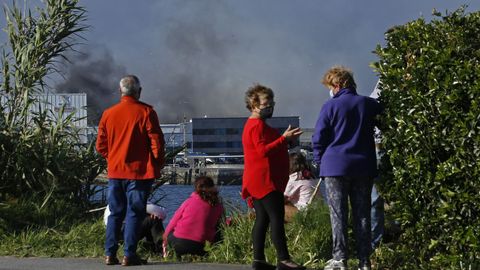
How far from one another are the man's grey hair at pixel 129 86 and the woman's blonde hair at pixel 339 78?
5.70 feet

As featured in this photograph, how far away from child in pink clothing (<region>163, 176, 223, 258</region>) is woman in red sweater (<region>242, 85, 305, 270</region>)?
1.41 m

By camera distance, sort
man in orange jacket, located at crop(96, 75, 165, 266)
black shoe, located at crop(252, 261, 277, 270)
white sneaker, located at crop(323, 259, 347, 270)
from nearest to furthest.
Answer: white sneaker, located at crop(323, 259, 347, 270)
black shoe, located at crop(252, 261, 277, 270)
man in orange jacket, located at crop(96, 75, 165, 266)

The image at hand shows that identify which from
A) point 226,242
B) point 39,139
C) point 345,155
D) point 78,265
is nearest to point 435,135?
point 345,155

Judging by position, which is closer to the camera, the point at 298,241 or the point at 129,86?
the point at 129,86

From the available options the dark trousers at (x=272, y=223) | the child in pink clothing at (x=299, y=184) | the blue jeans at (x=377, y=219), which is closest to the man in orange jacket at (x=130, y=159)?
the dark trousers at (x=272, y=223)

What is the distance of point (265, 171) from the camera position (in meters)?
7.13

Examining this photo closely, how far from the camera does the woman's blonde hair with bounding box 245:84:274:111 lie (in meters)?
7.25

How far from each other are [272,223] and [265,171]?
428mm

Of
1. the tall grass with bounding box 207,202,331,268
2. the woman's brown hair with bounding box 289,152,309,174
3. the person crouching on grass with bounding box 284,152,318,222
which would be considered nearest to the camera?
the tall grass with bounding box 207,202,331,268

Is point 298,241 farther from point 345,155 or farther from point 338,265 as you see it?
point 345,155

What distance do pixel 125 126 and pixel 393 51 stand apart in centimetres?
244

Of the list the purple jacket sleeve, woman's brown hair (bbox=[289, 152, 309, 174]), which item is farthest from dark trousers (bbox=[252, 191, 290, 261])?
woman's brown hair (bbox=[289, 152, 309, 174])

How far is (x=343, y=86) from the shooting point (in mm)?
7078

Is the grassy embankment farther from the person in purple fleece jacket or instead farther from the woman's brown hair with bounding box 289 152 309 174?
the woman's brown hair with bounding box 289 152 309 174
